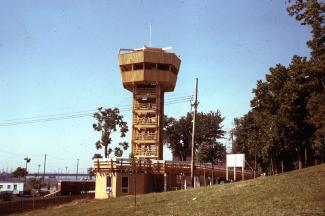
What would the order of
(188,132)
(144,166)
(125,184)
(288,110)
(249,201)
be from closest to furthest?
(249,201)
(125,184)
(144,166)
(288,110)
(188,132)

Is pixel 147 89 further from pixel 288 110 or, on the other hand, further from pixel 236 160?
pixel 236 160

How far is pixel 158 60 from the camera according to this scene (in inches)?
2643

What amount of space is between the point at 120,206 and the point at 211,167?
24.5 meters

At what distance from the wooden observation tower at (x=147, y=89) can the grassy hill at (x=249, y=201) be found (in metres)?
34.0

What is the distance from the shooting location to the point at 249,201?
2308cm

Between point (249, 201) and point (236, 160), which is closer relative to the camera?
point (249, 201)

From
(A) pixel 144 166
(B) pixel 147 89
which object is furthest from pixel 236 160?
(B) pixel 147 89

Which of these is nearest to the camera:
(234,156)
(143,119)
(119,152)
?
(234,156)

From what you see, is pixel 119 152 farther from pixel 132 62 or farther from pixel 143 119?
pixel 132 62

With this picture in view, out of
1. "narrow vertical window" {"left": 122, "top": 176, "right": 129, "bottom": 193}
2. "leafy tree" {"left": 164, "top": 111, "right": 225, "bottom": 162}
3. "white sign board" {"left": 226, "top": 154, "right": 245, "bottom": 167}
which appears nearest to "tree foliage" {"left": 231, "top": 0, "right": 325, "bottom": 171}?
"white sign board" {"left": 226, "top": 154, "right": 245, "bottom": 167}

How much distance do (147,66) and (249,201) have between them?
153ft

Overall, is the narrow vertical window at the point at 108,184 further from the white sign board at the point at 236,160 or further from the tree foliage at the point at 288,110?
the tree foliage at the point at 288,110

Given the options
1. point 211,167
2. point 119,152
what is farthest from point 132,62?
point 211,167

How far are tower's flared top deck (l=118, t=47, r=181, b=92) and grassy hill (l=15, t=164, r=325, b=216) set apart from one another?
37.3 meters
